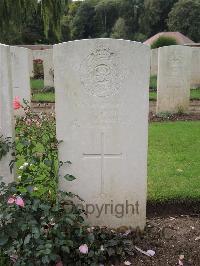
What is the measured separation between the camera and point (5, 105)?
354 centimetres

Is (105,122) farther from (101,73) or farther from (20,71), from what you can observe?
(20,71)

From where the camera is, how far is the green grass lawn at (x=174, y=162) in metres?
4.75

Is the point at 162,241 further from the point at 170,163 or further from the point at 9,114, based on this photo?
the point at 170,163

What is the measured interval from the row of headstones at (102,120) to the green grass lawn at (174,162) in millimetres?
838

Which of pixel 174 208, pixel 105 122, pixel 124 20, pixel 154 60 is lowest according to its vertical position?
pixel 174 208

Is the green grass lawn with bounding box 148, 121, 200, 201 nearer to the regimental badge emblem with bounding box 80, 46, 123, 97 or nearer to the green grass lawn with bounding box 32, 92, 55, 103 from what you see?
the regimental badge emblem with bounding box 80, 46, 123, 97

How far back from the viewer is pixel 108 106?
368 centimetres

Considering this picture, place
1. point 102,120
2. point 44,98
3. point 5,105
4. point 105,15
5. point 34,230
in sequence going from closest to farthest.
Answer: point 34,230
point 5,105
point 102,120
point 44,98
point 105,15

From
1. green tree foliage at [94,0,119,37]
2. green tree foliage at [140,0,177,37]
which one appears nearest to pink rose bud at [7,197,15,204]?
green tree foliage at [140,0,177,37]

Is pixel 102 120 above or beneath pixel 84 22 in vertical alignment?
beneath

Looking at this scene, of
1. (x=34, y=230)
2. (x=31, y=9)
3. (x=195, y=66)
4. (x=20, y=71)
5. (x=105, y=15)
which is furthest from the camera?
(x=105, y=15)

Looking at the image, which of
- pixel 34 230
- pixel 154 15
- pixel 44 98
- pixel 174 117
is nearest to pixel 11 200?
pixel 34 230

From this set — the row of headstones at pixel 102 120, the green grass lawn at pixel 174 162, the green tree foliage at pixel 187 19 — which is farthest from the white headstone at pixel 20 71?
the green tree foliage at pixel 187 19

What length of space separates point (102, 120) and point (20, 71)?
20.6 ft
